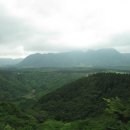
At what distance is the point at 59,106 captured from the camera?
17112cm

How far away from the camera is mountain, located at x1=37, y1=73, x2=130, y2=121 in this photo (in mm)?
153375

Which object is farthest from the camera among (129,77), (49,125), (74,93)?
(74,93)

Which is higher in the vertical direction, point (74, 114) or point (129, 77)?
point (129, 77)

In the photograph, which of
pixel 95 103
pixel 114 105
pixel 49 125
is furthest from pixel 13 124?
pixel 95 103

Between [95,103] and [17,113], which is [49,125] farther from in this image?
[95,103]

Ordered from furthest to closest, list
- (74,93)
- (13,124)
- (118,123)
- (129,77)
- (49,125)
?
(74,93) < (129,77) < (13,124) < (49,125) < (118,123)

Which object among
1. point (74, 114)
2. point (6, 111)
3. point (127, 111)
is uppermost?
point (127, 111)

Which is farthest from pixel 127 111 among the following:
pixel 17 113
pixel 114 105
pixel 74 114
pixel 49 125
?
pixel 74 114

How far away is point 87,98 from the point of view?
176m

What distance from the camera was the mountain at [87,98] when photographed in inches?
6038

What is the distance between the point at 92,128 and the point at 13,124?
3422 cm

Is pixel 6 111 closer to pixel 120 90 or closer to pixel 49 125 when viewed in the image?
pixel 49 125

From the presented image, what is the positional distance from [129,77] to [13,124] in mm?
117199

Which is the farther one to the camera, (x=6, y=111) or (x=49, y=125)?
(x=6, y=111)
